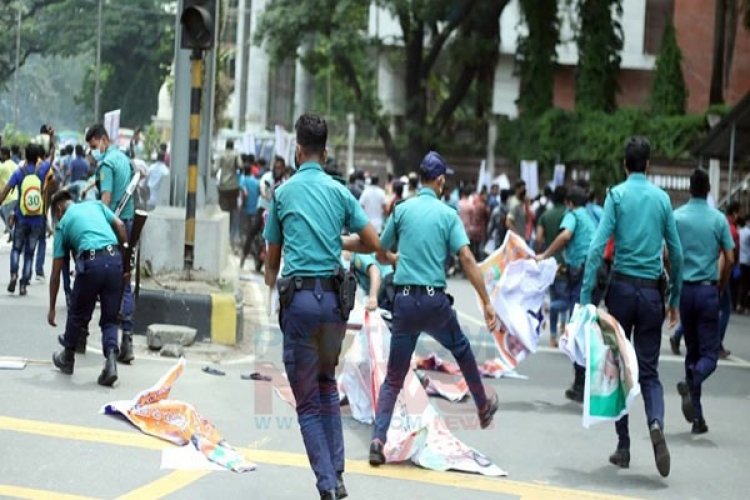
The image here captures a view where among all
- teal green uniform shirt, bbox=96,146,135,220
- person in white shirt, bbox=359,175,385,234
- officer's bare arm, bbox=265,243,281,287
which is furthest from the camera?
person in white shirt, bbox=359,175,385,234

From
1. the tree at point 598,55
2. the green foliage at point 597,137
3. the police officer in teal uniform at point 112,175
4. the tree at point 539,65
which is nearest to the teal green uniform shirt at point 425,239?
the police officer in teal uniform at point 112,175

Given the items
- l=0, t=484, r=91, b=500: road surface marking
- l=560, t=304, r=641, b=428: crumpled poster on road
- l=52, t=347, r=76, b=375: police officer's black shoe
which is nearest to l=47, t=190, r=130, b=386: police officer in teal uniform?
l=52, t=347, r=76, b=375: police officer's black shoe

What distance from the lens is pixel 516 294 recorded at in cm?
1138

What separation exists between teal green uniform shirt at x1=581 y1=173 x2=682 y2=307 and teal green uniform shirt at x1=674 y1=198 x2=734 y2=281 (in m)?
1.36

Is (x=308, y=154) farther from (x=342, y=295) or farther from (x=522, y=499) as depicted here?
(x=522, y=499)

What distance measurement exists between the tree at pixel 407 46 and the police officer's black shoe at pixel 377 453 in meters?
30.0

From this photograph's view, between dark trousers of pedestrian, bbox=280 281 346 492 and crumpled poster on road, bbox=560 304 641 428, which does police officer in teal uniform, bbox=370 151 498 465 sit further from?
dark trousers of pedestrian, bbox=280 281 346 492

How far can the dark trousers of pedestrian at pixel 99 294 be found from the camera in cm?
984

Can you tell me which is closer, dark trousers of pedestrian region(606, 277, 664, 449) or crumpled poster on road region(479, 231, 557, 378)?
dark trousers of pedestrian region(606, 277, 664, 449)

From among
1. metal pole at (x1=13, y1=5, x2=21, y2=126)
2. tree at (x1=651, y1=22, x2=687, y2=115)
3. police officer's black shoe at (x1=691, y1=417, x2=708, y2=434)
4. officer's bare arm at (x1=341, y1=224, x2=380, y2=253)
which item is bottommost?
police officer's black shoe at (x1=691, y1=417, x2=708, y2=434)

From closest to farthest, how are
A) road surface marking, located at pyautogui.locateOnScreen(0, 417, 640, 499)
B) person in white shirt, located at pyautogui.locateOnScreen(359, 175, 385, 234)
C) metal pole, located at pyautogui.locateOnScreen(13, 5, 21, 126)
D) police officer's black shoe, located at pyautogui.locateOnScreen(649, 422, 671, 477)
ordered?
road surface marking, located at pyautogui.locateOnScreen(0, 417, 640, 499), police officer's black shoe, located at pyautogui.locateOnScreen(649, 422, 671, 477), metal pole, located at pyautogui.locateOnScreen(13, 5, 21, 126), person in white shirt, located at pyautogui.locateOnScreen(359, 175, 385, 234)

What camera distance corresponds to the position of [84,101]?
20.9 meters

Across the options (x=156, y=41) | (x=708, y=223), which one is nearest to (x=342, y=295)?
(x=708, y=223)

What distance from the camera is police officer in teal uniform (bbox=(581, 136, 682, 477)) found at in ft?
27.5
